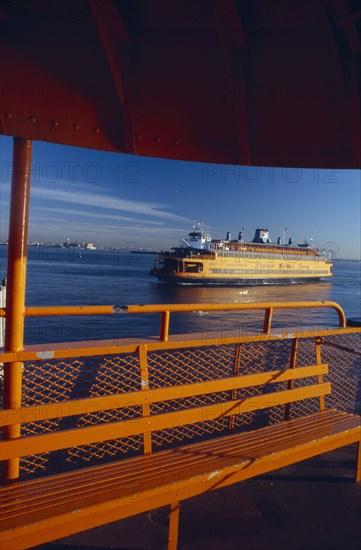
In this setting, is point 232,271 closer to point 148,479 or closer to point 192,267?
point 192,267

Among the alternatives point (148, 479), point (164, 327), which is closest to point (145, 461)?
point (148, 479)

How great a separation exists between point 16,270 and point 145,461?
172 centimetres

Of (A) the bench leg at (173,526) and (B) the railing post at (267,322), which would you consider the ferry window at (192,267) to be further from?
(A) the bench leg at (173,526)

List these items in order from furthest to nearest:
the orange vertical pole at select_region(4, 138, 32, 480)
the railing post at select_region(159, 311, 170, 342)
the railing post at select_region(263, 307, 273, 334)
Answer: the railing post at select_region(263, 307, 273, 334), the railing post at select_region(159, 311, 170, 342), the orange vertical pole at select_region(4, 138, 32, 480)

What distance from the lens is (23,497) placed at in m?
2.30

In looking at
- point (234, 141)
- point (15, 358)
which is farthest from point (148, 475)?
point (234, 141)

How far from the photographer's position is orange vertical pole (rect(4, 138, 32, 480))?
2754 mm

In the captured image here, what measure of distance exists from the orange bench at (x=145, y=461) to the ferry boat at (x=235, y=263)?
178 ft

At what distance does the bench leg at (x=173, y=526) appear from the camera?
7.98 feet

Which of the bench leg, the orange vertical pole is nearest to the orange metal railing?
the orange vertical pole

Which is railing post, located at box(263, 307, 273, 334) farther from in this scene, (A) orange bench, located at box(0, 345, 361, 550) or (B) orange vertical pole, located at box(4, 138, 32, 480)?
(B) orange vertical pole, located at box(4, 138, 32, 480)

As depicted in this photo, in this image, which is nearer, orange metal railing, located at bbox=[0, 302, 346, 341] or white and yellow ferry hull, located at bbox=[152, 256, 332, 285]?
orange metal railing, located at bbox=[0, 302, 346, 341]

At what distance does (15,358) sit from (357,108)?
3310 millimetres

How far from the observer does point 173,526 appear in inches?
96.7
